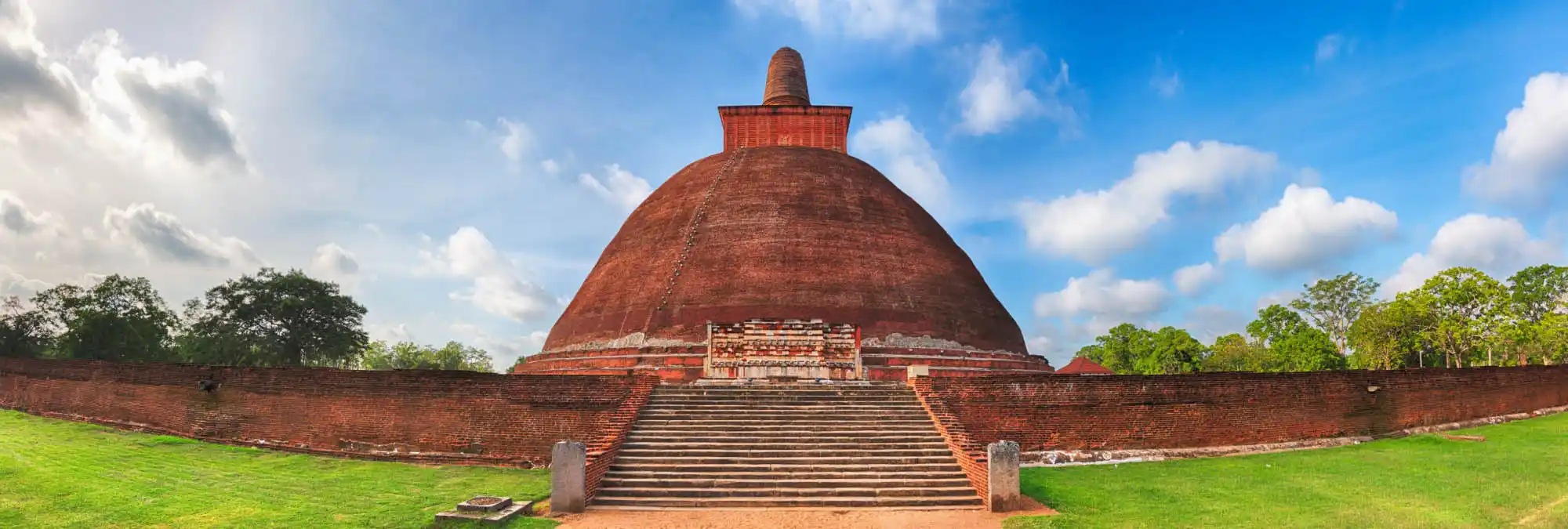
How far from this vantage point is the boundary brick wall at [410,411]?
9.69 meters

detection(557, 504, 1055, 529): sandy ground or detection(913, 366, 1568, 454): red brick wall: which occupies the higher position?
detection(913, 366, 1568, 454): red brick wall

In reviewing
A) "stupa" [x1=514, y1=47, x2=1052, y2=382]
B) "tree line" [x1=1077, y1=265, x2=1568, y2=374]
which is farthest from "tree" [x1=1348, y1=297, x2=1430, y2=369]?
"stupa" [x1=514, y1=47, x2=1052, y2=382]

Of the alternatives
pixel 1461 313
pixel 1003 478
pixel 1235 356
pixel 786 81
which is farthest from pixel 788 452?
pixel 1235 356

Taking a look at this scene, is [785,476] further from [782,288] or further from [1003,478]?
[782,288]

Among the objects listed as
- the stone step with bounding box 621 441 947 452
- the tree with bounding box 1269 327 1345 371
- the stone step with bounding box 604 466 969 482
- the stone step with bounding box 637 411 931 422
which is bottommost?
the stone step with bounding box 604 466 969 482

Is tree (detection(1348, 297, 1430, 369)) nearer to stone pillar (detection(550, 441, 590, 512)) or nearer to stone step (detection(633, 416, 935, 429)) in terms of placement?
stone step (detection(633, 416, 935, 429))

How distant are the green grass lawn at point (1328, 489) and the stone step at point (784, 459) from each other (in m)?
1.26

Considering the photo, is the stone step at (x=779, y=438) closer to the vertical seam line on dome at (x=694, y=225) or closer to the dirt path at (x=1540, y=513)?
the dirt path at (x=1540, y=513)

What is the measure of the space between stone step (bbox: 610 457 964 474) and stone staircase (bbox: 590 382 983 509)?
0.04ft

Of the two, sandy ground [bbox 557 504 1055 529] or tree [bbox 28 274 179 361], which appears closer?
sandy ground [bbox 557 504 1055 529]

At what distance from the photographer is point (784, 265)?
50.2ft

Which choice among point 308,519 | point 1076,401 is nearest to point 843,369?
point 1076,401

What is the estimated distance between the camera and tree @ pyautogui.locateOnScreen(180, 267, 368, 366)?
27.8 metres

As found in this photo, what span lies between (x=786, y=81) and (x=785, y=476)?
15.2 metres
